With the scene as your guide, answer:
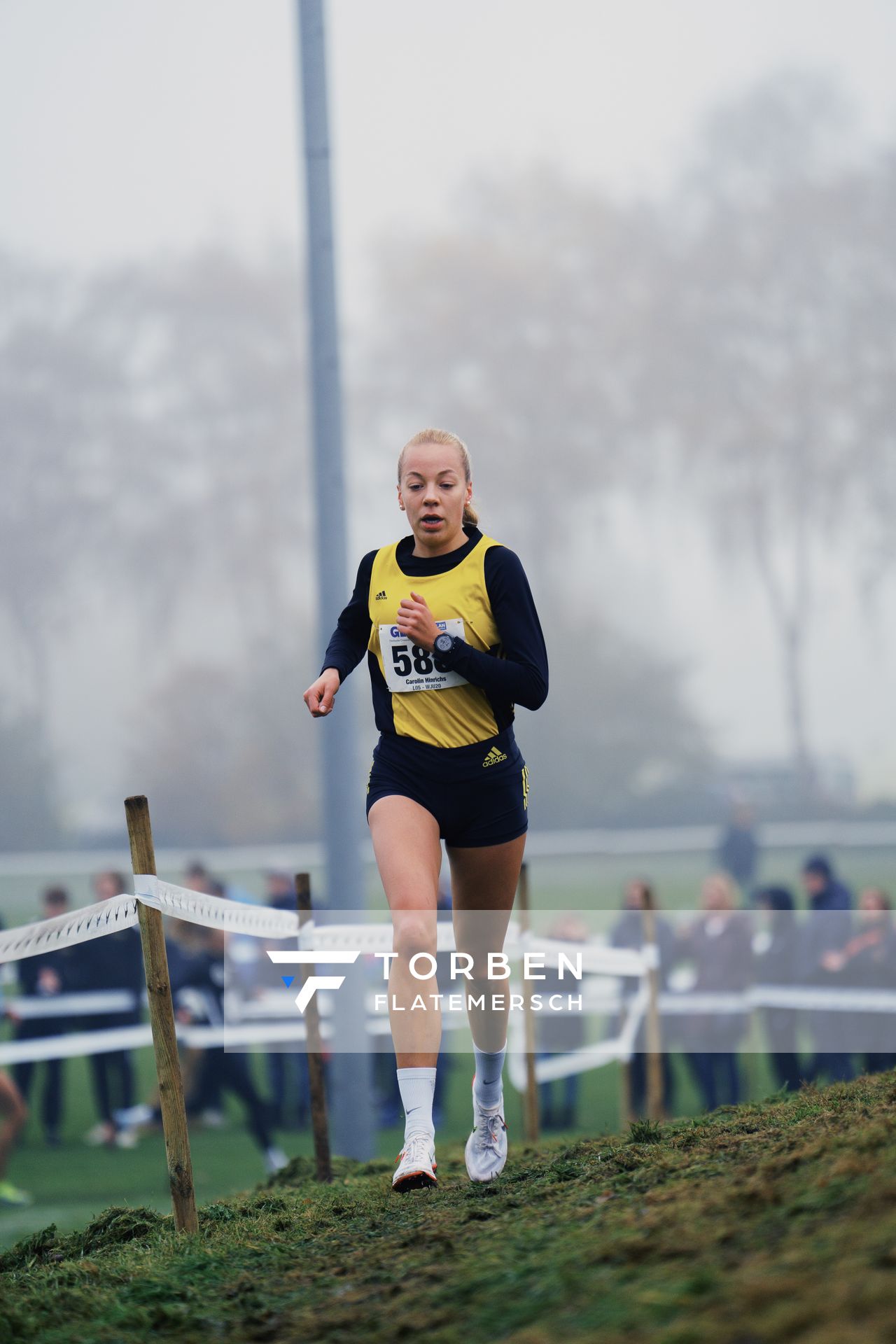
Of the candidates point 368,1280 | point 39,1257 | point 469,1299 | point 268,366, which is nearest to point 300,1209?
point 39,1257

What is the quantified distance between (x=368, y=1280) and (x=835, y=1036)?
8.00 meters

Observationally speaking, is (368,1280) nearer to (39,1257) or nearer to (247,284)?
(39,1257)

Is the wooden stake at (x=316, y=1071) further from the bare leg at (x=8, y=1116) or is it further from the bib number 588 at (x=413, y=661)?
the bare leg at (x=8, y=1116)

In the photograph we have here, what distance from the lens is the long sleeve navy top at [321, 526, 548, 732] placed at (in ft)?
15.0

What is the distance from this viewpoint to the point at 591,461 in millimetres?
48094

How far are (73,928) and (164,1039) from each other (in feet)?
2.18

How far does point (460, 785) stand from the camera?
465cm

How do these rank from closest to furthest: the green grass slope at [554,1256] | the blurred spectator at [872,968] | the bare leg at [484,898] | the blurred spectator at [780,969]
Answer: the green grass slope at [554,1256] < the bare leg at [484,898] < the blurred spectator at [872,968] < the blurred spectator at [780,969]

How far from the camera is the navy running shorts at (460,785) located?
15.3 ft

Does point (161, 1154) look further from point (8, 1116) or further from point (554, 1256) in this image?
point (554, 1256)

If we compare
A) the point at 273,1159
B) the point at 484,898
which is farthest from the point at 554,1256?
the point at 273,1159

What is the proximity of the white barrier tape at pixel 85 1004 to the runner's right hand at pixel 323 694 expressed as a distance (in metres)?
8.33

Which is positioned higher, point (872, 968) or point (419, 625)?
point (419, 625)

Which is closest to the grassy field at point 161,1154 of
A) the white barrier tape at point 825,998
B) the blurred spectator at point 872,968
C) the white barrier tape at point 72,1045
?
the white barrier tape at point 825,998
